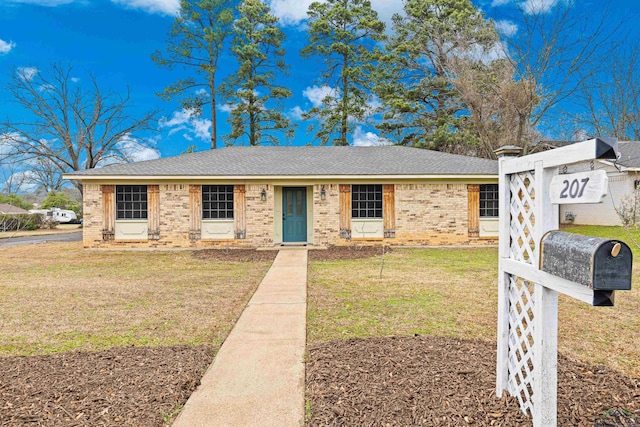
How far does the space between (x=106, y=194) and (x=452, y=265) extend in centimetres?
1105

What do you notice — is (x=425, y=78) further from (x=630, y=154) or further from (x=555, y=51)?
(x=630, y=154)

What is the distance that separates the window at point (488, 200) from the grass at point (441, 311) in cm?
487

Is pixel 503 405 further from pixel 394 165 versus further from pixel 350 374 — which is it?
pixel 394 165

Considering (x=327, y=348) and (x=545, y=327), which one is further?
(x=327, y=348)

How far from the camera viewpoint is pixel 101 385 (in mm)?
3111

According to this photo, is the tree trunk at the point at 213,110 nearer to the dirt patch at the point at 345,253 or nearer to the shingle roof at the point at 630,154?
the dirt patch at the point at 345,253

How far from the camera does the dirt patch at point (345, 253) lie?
1062cm

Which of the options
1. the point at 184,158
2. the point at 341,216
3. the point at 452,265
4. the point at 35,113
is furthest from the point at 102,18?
the point at 452,265

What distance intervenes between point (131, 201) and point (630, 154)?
23.1 meters

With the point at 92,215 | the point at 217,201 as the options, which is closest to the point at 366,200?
the point at 217,201

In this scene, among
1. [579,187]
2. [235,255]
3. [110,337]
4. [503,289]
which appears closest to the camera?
[579,187]

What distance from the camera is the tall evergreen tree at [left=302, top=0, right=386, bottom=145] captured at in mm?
25328

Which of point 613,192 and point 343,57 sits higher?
point 343,57

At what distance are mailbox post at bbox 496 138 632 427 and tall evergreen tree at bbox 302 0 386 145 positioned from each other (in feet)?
75.9
